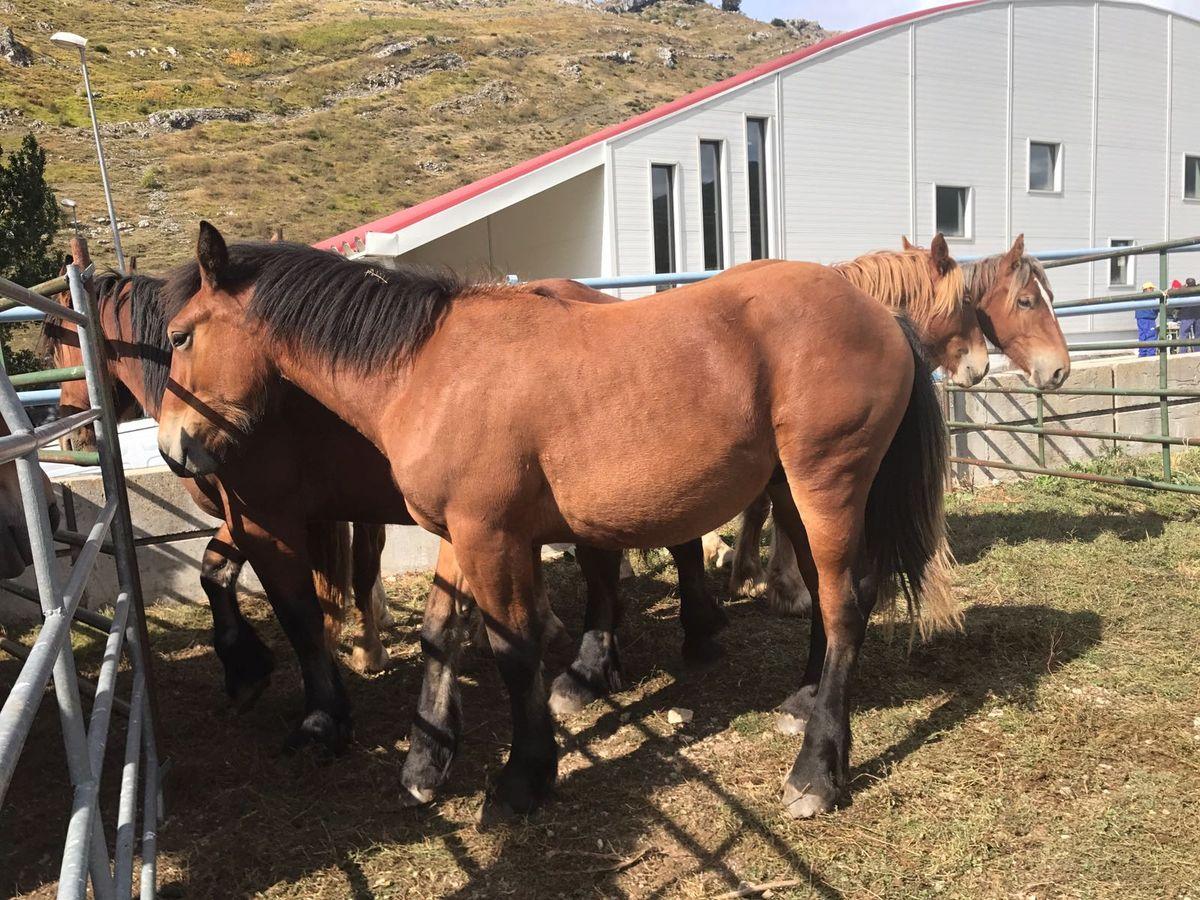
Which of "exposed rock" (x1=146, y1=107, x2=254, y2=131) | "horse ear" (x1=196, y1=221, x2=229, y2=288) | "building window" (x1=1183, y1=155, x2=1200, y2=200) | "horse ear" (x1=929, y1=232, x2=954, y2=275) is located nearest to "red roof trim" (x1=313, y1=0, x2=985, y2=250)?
"horse ear" (x1=196, y1=221, x2=229, y2=288)

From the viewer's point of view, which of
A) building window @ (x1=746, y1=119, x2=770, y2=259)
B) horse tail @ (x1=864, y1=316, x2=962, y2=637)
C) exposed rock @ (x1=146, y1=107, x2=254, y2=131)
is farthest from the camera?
exposed rock @ (x1=146, y1=107, x2=254, y2=131)

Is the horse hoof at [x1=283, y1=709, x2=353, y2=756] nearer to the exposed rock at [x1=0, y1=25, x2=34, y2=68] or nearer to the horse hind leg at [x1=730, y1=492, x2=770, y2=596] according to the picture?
the horse hind leg at [x1=730, y1=492, x2=770, y2=596]

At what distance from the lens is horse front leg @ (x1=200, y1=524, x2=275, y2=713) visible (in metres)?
3.51

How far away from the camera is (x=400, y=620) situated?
470cm

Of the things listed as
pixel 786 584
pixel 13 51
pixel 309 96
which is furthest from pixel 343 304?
pixel 13 51

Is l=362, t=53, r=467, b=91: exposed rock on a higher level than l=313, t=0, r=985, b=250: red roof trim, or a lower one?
higher

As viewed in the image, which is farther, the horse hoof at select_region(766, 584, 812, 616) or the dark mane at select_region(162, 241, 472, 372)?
the horse hoof at select_region(766, 584, 812, 616)

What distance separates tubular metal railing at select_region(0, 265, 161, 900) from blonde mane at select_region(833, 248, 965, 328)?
367cm

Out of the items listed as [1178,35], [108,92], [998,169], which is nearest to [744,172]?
[998,169]

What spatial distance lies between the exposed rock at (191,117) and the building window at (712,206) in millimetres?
54018

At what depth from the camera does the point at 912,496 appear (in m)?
2.95

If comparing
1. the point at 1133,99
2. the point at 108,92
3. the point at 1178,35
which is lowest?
the point at 1133,99

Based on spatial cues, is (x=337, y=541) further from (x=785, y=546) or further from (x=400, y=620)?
(x=785, y=546)

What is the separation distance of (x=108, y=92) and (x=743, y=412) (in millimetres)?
71967
